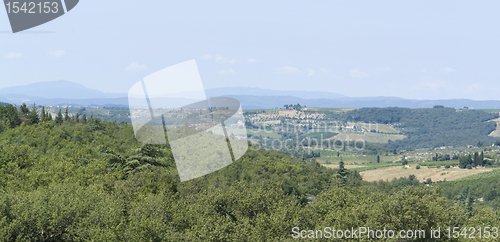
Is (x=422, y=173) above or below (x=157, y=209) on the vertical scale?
below

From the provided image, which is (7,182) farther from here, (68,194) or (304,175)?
(304,175)

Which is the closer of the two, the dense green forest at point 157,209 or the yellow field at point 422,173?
the dense green forest at point 157,209

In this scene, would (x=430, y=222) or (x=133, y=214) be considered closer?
(x=133, y=214)

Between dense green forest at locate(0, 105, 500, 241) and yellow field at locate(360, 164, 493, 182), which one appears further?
yellow field at locate(360, 164, 493, 182)

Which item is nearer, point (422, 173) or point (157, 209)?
point (157, 209)

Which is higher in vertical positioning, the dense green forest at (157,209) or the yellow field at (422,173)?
the dense green forest at (157,209)

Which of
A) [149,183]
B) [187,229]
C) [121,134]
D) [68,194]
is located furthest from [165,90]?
[121,134]

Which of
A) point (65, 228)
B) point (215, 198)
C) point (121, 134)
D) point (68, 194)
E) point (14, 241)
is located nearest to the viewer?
point (14, 241)

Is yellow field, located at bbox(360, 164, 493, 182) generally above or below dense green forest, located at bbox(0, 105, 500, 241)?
below
